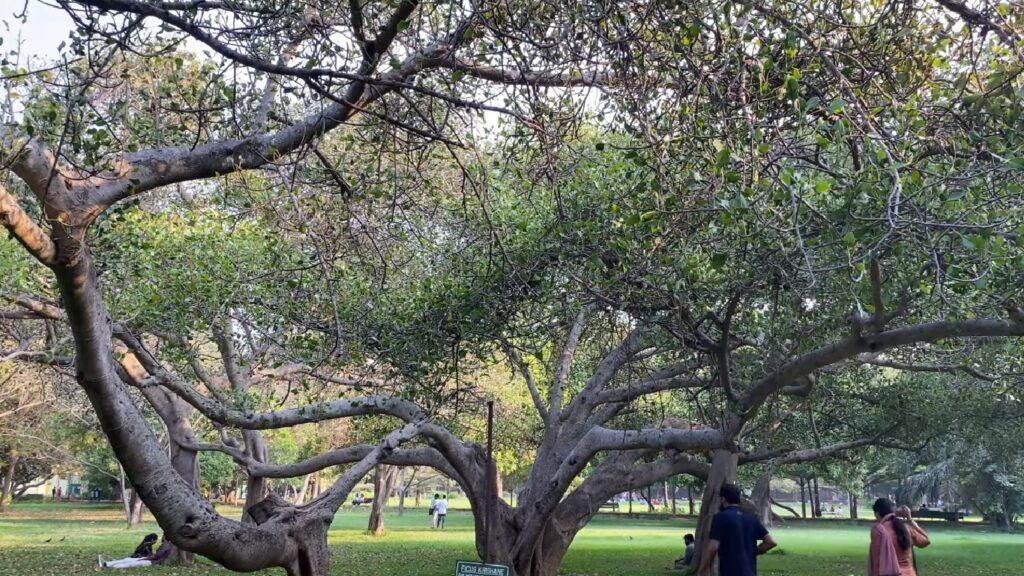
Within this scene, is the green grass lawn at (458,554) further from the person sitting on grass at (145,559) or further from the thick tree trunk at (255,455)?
the thick tree trunk at (255,455)

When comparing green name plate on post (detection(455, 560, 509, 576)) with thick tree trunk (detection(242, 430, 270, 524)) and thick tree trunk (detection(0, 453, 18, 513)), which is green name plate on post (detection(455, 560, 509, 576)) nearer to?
thick tree trunk (detection(242, 430, 270, 524))

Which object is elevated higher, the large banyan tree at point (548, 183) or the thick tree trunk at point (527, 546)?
the large banyan tree at point (548, 183)

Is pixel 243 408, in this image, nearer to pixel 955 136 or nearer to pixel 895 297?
pixel 895 297

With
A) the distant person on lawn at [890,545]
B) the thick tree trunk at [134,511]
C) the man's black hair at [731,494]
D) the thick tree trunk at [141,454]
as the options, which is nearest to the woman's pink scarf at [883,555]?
the distant person on lawn at [890,545]

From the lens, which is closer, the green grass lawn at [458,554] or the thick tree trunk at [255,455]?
the thick tree trunk at [255,455]

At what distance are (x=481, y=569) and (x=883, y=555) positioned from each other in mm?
3670

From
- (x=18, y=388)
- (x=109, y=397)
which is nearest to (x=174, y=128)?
(x=109, y=397)

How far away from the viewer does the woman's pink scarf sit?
303 inches

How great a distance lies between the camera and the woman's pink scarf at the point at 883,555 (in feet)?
25.2

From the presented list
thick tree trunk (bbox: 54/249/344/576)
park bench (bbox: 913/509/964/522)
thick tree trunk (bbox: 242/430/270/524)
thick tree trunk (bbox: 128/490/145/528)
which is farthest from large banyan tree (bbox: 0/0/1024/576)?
park bench (bbox: 913/509/964/522)

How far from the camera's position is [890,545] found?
7.75 metres

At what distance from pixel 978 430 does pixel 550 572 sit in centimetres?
1008

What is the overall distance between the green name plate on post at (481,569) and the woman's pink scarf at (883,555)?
3.39 metres

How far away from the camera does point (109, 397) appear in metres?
5.49
